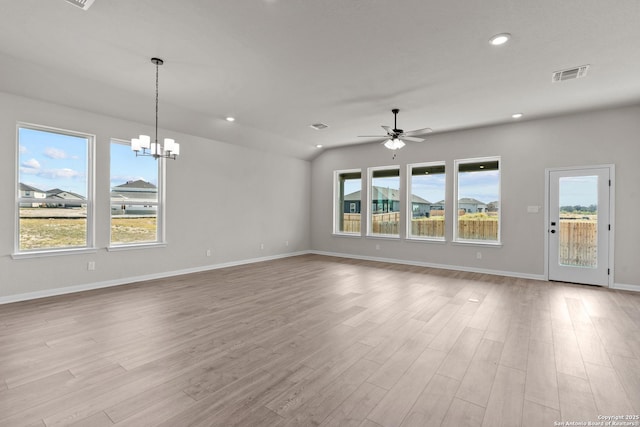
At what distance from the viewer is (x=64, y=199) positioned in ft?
15.8

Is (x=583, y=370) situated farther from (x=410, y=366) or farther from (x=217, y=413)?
(x=217, y=413)

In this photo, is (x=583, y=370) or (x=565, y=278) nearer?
(x=583, y=370)

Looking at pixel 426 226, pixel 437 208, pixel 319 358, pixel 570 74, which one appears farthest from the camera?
pixel 426 226

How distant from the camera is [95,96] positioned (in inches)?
181

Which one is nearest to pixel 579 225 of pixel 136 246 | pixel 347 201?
pixel 347 201

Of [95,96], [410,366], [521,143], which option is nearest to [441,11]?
[410,366]

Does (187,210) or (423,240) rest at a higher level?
(187,210)

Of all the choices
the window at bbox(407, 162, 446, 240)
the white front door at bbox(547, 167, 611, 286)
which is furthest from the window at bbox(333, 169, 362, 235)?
the white front door at bbox(547, 167, 611, 286)

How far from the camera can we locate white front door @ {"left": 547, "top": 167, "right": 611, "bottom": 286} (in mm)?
5270

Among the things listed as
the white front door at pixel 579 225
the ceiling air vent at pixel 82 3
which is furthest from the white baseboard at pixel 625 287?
the ceiling air vent at pixel 82 3

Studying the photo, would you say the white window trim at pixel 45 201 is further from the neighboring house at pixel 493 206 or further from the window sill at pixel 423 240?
the neighboring house at pixel 493 206

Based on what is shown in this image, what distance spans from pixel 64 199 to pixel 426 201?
713cm

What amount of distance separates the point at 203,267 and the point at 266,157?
3210mm

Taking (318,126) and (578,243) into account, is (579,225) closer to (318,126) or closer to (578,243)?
(578,243)
